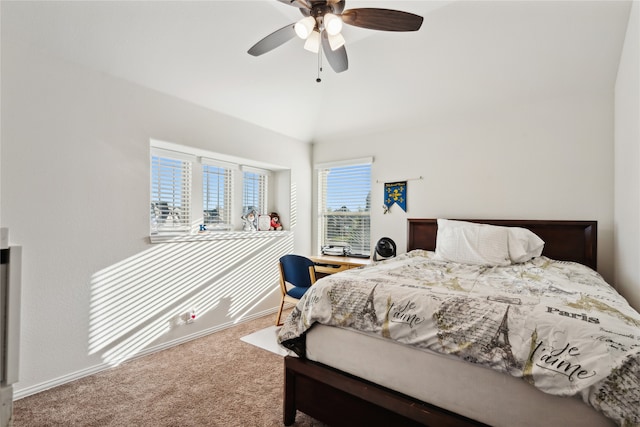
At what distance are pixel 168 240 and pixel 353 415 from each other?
86.9 inches

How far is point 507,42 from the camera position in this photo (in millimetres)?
2643

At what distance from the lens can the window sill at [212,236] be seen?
9.42 feet

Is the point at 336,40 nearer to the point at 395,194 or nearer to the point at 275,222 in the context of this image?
the point at 395,194

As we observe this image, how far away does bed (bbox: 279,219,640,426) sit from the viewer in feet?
3.67

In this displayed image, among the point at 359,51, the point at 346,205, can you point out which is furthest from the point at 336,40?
the point at 346,205

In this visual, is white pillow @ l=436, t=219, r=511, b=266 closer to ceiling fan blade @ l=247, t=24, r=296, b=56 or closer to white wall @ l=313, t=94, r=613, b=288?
white wall @ l=313, t=94, r=613, b=288

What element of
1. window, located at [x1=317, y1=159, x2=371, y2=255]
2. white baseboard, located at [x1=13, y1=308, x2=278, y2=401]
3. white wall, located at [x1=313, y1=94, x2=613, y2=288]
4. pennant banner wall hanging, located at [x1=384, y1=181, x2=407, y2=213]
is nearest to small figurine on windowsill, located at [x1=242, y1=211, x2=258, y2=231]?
window, located at [x1=317, y1=159, x2=371, y2=255]

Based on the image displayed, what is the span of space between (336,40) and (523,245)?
2.24 m

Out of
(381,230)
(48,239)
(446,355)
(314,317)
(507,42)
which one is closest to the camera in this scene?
(446,355)

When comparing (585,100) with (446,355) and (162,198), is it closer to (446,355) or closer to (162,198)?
(446,355)

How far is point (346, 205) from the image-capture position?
441cm

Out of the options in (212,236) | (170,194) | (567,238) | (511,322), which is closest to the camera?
(511,322)

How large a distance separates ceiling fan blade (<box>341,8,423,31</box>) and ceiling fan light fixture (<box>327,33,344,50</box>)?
99mm

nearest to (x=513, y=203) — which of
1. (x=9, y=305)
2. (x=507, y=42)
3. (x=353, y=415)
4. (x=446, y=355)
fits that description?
(x=507, y=42)
